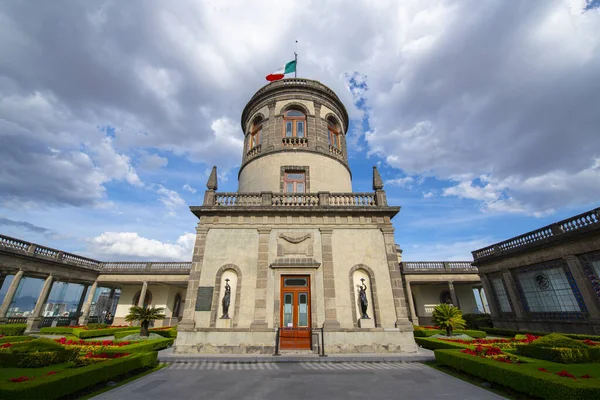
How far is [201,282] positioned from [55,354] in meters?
5.74

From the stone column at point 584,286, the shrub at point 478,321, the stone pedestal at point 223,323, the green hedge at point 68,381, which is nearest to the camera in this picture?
the green hedge at point 68,381

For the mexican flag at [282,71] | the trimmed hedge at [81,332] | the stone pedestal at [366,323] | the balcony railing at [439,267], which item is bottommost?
the trimmed hedge at [81,332]

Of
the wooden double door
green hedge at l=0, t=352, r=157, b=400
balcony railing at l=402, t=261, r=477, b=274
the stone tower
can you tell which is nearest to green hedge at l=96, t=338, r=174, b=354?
the stone tower

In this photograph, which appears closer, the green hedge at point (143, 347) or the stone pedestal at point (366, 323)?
the green hedge at point (143, 347)

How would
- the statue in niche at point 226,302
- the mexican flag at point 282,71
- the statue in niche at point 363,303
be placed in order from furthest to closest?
1. the mexican flag at point 282,71
2. the statue in niche at point 363,303
3. the statue in niche at point 226,302

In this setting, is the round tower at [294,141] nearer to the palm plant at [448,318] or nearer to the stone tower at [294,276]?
the stone tower at [294,276]

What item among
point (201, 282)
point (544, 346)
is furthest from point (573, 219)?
point (201, 282)

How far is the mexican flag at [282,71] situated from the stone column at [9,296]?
83.9 ft

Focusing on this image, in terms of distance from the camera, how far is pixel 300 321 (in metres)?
13.1

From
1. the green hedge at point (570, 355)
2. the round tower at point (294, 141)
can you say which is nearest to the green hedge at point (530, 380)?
the green hedge at point (570, 355)

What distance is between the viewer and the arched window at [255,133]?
2044 centimetres

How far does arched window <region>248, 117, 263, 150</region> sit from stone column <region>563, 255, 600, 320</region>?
22153mm

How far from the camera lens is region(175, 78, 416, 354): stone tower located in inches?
492

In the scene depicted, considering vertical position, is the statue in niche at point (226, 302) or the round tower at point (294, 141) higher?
the round tower at point (294, 141)
